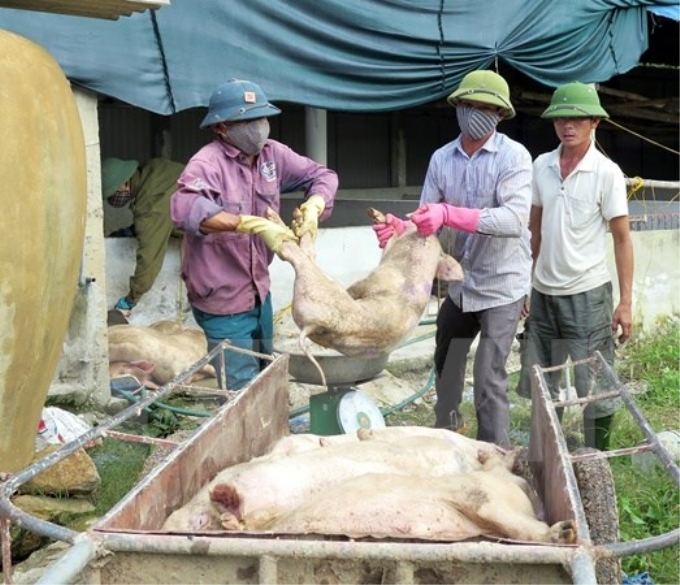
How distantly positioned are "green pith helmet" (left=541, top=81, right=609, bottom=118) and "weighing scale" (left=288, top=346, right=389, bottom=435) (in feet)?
4.89

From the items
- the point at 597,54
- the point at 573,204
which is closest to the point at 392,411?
the point at 573,204

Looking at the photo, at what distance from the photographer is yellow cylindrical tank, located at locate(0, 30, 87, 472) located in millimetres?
3836

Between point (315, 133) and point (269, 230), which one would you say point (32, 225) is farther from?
point (315, 133)

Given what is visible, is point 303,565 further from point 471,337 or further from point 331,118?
point 331,118

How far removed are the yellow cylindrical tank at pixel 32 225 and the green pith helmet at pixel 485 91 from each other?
1.73 m

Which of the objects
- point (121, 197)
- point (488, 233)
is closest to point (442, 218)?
point (488, 233)

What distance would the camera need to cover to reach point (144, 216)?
25.2 ft

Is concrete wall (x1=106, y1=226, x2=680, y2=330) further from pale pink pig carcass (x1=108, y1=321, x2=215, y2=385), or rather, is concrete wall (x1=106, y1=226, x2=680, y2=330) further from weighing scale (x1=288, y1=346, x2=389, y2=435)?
weighing scale (x1=288, y1=346, x2=389, y2=435)

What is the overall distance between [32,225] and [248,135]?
49.9 inches

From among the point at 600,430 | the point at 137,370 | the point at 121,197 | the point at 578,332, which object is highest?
the point at 121,197

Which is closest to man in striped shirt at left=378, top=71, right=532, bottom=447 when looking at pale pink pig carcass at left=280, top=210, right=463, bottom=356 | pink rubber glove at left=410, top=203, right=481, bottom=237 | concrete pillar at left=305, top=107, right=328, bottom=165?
pink rubber glove at left=410, top=203, right=481, bottom=237

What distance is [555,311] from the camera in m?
5.38

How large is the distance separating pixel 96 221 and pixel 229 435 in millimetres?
3051

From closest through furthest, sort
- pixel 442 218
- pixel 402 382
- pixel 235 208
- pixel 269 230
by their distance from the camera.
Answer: pixel 269 230 → pixel 442 218 → pixel 235 208 → pixel 402 382
